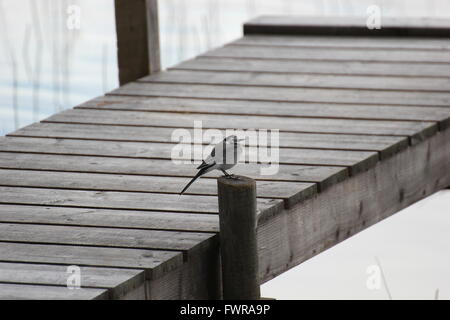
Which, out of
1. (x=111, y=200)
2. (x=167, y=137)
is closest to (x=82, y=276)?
(x=111, y=200)

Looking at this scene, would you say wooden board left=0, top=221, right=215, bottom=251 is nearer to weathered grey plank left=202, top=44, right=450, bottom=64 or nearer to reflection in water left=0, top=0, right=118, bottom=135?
weathered grey plank left=202, top=44, right=450, bottom=64

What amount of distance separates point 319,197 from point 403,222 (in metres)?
2.33

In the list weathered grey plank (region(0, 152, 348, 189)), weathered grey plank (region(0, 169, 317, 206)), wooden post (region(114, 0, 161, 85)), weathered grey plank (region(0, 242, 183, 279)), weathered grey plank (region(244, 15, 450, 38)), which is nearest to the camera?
weathered grey plank (region(0, 242, 183, 279))

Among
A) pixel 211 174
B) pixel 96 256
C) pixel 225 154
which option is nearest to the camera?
pixel 96 256

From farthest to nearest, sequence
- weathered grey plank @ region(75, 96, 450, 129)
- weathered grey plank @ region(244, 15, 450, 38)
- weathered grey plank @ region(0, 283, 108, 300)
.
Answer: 1. weathered grey plank @ region(244, 15, 450, 38)
2. weathered grey plank @ region(75, 96, 450, 129)
3. weathered grey plank @ region(0, 283, 108, 300)

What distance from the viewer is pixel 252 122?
433 centimetres

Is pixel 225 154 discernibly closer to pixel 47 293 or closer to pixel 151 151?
pixel 47 293

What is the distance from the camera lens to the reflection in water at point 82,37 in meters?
6.66

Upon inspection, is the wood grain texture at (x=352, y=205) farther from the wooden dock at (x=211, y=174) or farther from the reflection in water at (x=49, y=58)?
the reflection in water at (x=49, y=58)

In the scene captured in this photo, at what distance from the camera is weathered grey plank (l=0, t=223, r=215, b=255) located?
3.00 metres

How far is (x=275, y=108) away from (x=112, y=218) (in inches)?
58.5

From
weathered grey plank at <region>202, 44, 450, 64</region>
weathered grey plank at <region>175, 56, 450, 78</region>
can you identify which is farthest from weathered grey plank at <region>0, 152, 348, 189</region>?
weathered grey plank at <region>202, 44, 450, 64</region>

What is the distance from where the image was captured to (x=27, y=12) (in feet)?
26.1

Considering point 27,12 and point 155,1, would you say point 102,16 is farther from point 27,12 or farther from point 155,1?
point 155,1
